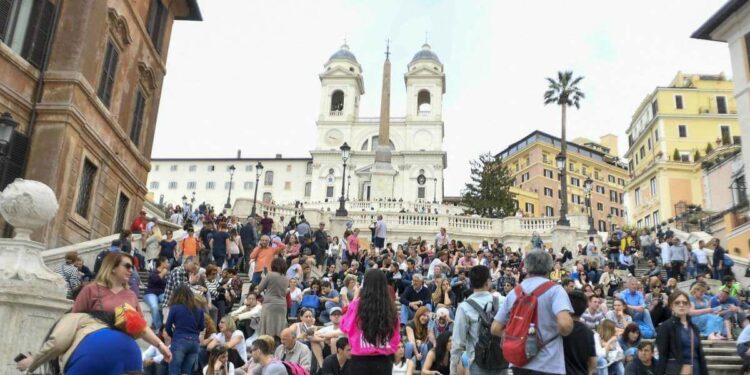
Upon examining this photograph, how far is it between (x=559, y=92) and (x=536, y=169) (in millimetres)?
42351

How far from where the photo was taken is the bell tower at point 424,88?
91062mm

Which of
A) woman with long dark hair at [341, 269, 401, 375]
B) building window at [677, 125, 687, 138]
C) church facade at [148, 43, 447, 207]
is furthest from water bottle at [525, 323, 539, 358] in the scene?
church facade at [148, 43, 447, 207]

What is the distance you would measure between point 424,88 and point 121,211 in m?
74.1

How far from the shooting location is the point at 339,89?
93.6 metres

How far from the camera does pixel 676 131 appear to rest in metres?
60.5

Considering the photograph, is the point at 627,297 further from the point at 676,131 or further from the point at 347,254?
the point at 676,131

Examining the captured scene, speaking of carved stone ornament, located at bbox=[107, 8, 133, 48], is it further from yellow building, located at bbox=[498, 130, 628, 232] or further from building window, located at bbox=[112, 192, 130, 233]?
yellow building, located at bbox=[498, 130, 628, 232]

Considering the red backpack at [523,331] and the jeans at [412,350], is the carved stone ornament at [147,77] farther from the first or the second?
the red backpack at [523,331]

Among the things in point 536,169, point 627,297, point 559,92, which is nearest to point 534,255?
point 627,297

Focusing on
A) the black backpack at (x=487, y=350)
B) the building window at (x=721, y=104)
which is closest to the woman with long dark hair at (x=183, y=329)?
the black backpack at (x=487, y=350)

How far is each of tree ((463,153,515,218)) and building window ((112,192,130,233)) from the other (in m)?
45.1

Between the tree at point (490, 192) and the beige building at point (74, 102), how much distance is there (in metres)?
46.5

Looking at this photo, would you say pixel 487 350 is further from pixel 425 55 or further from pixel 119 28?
pixel 425 55

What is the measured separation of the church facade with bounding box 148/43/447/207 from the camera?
84.6 meters
